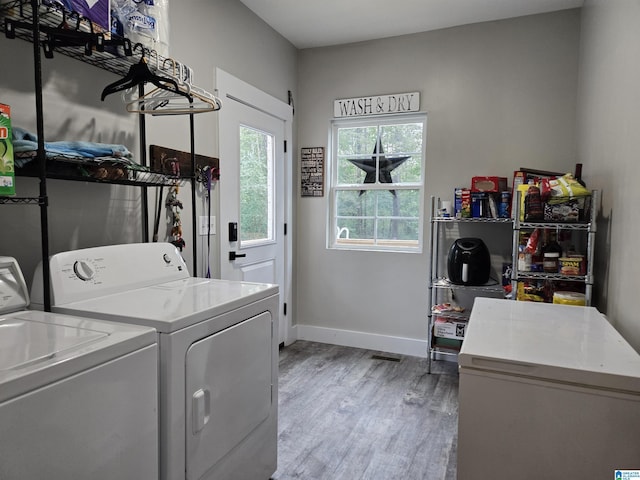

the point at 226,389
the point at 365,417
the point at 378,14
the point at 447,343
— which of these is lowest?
the point at 365,417

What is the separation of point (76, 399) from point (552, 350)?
4.26ft

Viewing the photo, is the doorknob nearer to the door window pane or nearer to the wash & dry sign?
the door window pane

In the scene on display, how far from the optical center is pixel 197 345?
1314mm

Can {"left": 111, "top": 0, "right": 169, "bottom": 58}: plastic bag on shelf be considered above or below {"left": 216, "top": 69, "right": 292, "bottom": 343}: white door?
above

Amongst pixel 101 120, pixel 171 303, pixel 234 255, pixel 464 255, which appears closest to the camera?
pixel 171 303

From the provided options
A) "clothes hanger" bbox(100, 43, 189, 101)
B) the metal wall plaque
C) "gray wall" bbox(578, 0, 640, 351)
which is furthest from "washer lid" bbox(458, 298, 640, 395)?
the metal wall plaque

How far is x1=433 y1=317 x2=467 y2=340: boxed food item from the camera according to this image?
305 cm

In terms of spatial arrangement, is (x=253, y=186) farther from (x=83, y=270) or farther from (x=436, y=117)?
(x=83, y=270)

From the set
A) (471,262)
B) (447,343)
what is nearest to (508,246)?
(471,262)

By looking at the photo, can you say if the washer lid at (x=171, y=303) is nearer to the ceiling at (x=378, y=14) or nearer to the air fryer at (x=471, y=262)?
the air fryer at (x=471, y=262)

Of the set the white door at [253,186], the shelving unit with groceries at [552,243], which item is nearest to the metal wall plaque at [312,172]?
the white door at [253,186]

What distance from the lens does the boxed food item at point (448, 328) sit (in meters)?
3.05

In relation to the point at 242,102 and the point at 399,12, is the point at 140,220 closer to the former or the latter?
the point at 242,102

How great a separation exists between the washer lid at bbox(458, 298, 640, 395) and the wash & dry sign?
2160 mm
